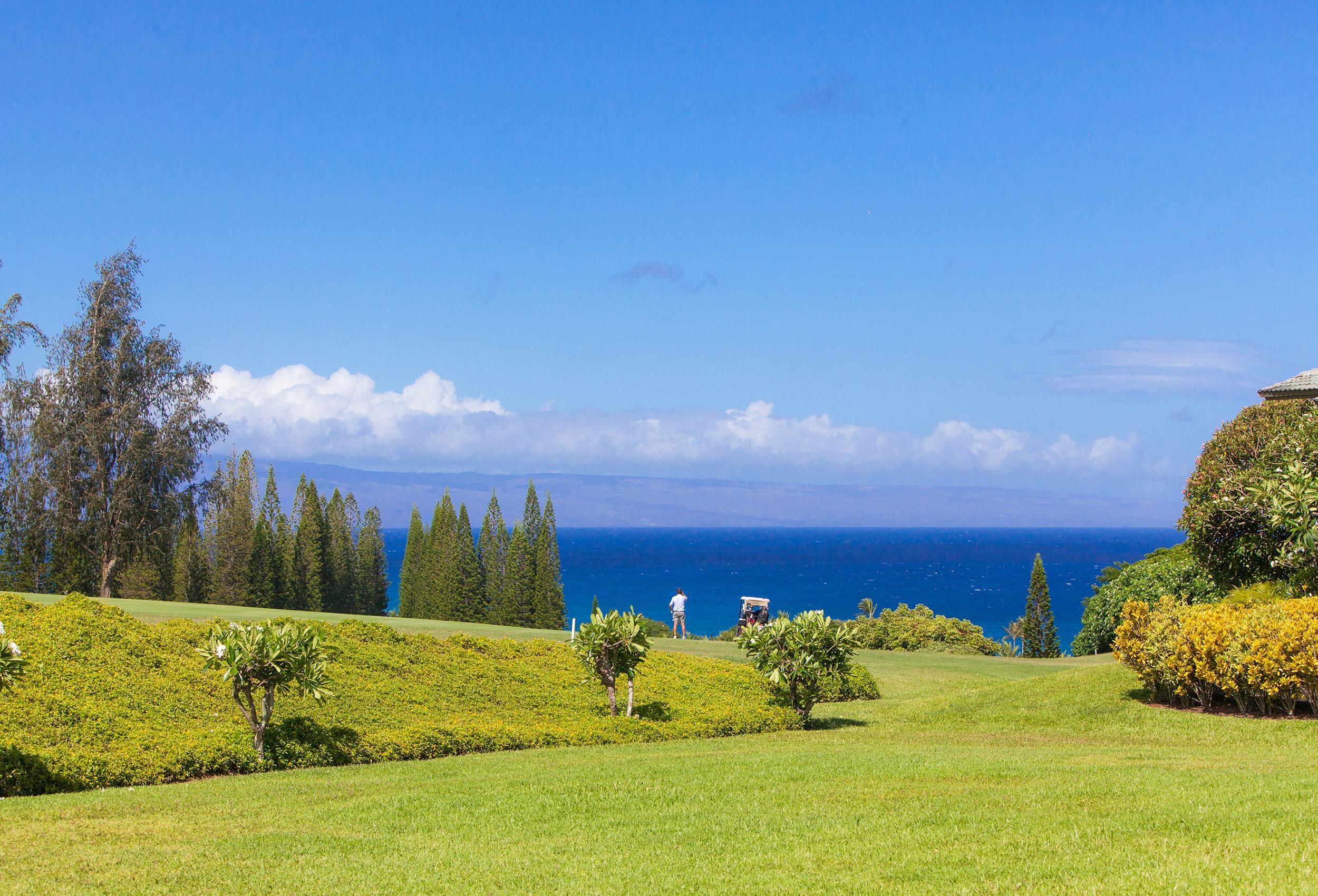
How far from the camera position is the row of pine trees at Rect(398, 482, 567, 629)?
6669 cm

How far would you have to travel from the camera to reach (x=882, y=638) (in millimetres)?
37000

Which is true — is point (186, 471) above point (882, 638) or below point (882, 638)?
above

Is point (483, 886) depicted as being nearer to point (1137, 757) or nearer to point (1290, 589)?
point (1137, 757)

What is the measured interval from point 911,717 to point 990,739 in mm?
2898

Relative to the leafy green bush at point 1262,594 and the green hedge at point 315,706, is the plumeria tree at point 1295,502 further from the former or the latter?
the green hedge at point 315,706

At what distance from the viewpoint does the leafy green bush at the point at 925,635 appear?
36.9 metres

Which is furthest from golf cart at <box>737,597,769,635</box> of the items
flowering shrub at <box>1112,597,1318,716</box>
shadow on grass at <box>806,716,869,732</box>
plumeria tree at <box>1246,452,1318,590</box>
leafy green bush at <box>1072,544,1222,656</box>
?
plumeria tree at <box>1246,452,1318,590</box>

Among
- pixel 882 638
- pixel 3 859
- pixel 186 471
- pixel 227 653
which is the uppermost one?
pixel 186 471

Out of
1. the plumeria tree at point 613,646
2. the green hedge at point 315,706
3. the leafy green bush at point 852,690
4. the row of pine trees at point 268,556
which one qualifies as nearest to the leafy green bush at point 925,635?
the leafy green bush at point 852,690

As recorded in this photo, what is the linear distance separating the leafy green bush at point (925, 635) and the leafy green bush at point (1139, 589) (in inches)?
159

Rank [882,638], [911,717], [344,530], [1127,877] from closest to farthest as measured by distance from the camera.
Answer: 1. [1127,877]
2. [911,717]
3. [882,638]
4. [344,530]

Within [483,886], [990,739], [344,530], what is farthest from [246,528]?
[483,886]

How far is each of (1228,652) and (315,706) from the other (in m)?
14.3

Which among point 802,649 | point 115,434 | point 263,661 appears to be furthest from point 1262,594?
point 115,434
